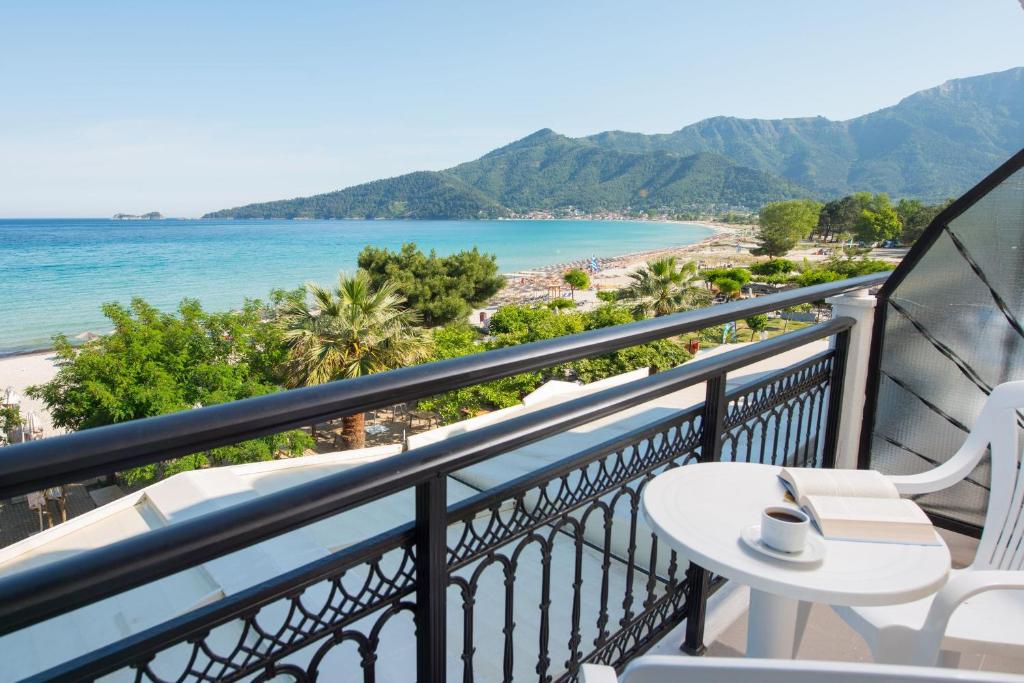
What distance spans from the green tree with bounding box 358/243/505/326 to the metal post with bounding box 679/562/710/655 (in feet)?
97.0

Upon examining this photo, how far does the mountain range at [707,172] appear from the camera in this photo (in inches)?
5261

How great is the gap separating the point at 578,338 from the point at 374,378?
504 mm

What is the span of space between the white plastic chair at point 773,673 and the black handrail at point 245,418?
1.53ft

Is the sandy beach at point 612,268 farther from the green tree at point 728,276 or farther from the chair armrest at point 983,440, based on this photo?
the chair armrest at point 983,440

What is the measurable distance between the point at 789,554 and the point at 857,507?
0.28 meters

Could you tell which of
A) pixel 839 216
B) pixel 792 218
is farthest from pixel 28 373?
pixel 839 216

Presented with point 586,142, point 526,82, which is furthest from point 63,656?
point 586,142

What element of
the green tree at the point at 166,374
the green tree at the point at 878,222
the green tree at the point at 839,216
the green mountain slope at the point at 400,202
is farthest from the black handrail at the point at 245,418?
the green mountain slope at the point at 400,202

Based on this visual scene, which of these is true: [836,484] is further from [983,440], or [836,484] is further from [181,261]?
[181,261]

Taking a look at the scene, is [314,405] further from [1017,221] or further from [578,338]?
[1017,221]

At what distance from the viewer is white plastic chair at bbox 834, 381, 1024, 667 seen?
50.9 inches

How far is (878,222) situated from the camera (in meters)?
60.0

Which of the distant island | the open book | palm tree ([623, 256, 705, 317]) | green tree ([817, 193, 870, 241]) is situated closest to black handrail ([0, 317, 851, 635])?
the open book

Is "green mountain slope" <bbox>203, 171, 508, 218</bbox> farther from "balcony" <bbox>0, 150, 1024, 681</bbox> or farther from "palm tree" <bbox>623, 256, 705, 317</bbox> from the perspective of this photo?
"balcony" <bbox>0, 150, 1024, 681</bbox>
